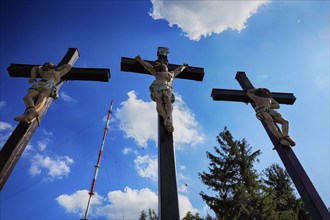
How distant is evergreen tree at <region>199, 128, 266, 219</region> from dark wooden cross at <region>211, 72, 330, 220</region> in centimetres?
839

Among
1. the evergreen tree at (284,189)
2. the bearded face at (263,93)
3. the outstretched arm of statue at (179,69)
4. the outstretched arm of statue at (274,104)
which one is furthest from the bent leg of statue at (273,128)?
the evergreen tree at (284,189)

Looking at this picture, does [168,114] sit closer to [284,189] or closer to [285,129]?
[285,129]

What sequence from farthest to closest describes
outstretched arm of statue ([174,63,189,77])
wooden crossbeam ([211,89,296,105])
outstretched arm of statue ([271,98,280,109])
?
1. wooden crossbeam ([211,89,296,105])
2. outstretched arm of statue ([271,98,280,109])
3. outstretched arm of statue ([174,63,189,77])

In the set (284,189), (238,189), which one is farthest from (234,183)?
(284,189)

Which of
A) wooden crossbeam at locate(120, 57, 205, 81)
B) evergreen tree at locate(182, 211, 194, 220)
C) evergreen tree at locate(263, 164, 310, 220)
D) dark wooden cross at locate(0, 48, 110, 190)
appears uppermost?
evergreen tree at locate(263, 164, 310, 220)

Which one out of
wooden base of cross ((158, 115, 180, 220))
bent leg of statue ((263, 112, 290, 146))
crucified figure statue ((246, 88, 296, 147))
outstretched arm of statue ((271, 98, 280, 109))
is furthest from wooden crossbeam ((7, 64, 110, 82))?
outstretched arm of statue ((271, 98, 280, 109))

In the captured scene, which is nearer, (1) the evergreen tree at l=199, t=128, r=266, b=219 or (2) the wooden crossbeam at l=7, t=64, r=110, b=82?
(2) the wooden crossbeam at l=7, t=64, r=110, b=82

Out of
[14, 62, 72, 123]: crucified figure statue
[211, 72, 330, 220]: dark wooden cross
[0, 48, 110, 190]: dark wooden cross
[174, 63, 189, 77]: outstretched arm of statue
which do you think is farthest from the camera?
[174, 63, 189, 77]: outstretched arm of statue

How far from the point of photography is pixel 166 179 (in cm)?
265

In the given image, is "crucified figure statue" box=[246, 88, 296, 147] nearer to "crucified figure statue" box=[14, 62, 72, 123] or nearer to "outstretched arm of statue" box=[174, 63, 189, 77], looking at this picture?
"outstretched arm of statue" box=[174, 63, 189, 77]

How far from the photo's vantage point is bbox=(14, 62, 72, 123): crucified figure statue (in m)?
3.56

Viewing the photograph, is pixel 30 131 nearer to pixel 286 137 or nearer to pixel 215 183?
pixel 286 137

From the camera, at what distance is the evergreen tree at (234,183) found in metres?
12.3

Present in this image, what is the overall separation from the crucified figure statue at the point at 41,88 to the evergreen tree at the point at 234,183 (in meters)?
10.9
